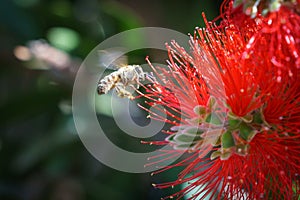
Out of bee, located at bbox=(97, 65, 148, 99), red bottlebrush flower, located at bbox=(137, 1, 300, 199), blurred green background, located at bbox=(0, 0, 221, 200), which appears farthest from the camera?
blurred green background, located at bbox=(0, 0, 221, 200)

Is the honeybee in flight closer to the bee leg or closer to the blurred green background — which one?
the bee leg

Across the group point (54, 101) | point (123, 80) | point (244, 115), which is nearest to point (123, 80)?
point (123, 80)

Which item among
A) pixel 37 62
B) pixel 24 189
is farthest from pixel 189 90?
pixel 24 189

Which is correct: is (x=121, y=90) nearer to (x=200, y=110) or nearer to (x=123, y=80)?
(x=123, y=80)

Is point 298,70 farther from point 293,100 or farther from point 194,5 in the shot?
point 194,5

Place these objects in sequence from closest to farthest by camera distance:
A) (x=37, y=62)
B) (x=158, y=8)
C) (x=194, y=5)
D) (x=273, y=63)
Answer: (x=273, y=63) < (x=37, y=62) < (x=194, y=5) < (x=158, y=8)

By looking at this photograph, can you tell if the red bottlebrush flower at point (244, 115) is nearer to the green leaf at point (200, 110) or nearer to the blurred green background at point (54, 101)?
the green leaf at point (200, 110)

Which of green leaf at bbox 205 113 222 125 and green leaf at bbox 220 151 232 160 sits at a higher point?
green leaf at bbox 205 113 222 125

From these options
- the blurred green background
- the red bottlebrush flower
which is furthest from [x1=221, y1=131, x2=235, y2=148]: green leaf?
the blurred green background
